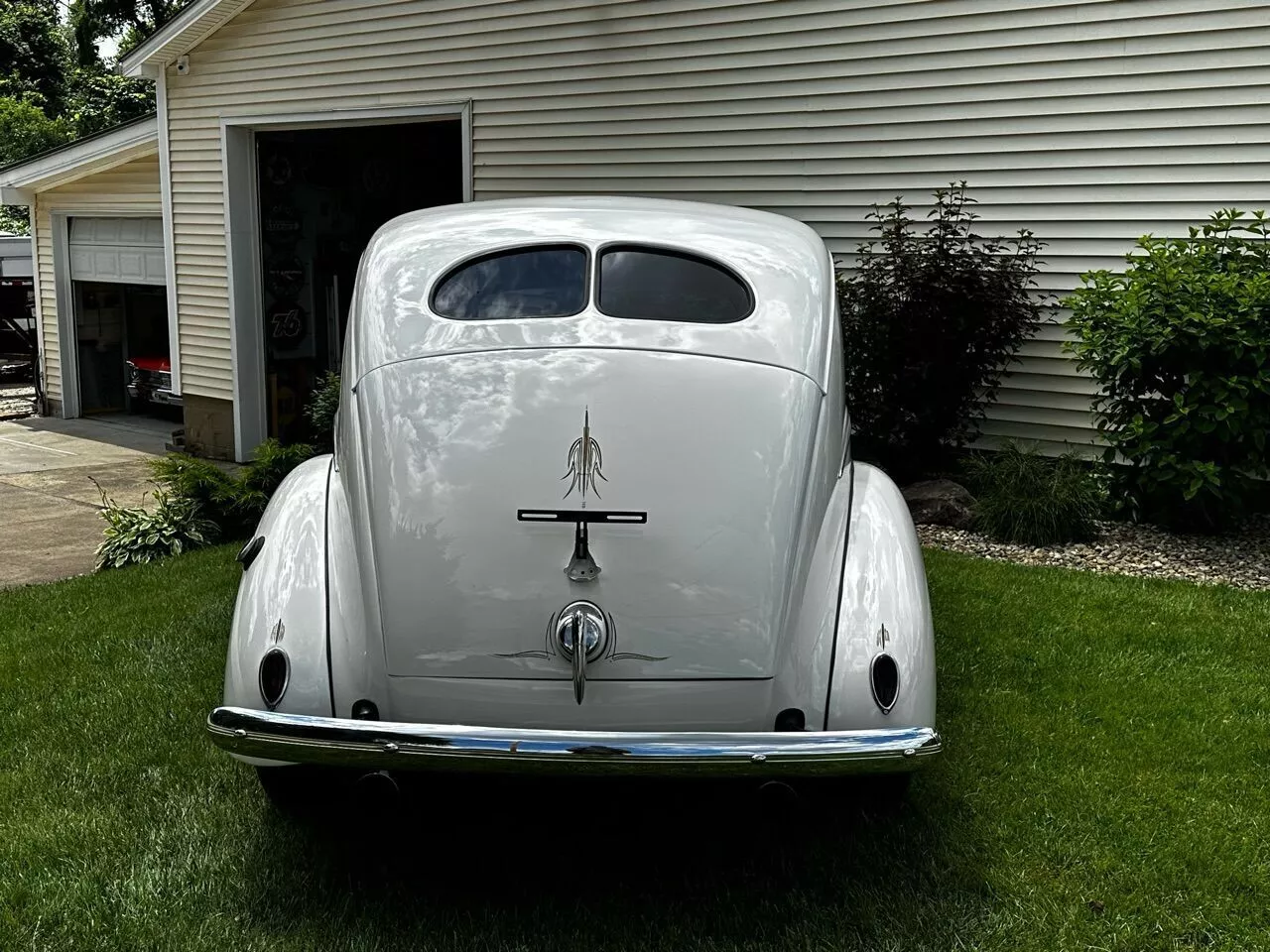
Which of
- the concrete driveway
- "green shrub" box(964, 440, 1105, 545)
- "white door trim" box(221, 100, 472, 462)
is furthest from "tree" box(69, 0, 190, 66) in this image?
"green shrub" box(964, 440, 1105, 545)

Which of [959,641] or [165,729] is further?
[959,641]

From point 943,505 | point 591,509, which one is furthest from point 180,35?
point 591,509

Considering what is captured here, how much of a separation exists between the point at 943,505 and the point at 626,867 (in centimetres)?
456

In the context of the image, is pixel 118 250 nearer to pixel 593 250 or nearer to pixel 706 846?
pixel 593 250

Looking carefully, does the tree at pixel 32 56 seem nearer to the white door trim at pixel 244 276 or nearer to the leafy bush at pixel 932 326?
the white door trim at pixel 244 276

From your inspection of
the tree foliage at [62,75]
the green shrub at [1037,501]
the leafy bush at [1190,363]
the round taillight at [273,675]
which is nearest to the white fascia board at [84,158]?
the green shrub at [1037,501]

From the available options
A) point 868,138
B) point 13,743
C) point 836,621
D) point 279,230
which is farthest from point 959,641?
point 279,230

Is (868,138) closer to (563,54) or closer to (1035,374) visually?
(1035,374)

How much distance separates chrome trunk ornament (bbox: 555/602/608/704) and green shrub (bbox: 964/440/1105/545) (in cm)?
466

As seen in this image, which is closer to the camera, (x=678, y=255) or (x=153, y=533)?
(x=678, y=255)

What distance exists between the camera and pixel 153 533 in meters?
8.27

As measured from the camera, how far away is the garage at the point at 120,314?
15.3 metres

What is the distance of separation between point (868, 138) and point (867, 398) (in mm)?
1888

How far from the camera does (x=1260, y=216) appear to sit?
691 centimetres
